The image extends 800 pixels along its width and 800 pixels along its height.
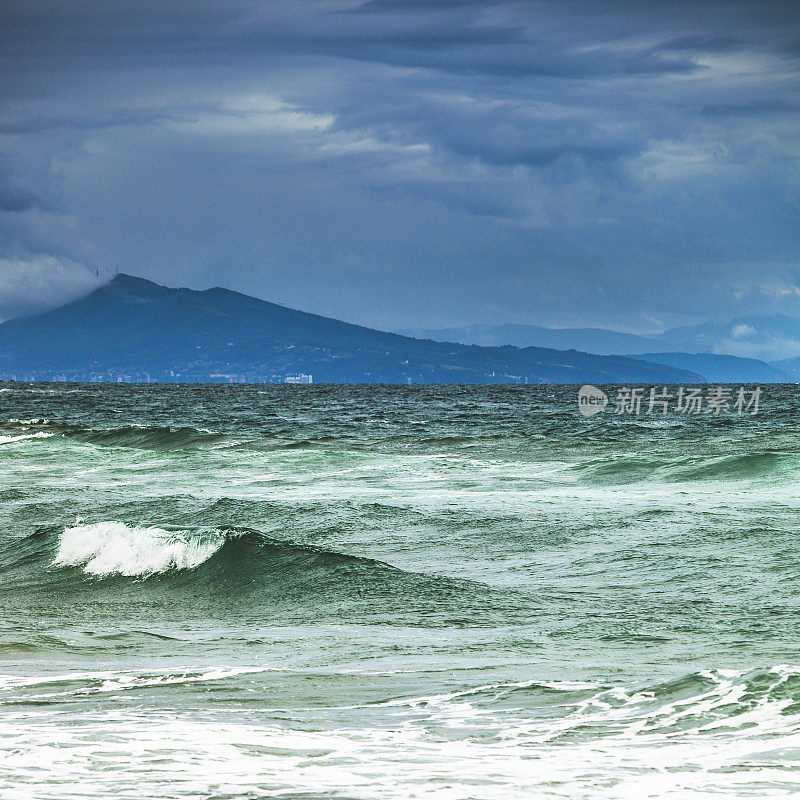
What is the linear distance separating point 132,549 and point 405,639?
22.1 ft

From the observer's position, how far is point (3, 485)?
25.9 m

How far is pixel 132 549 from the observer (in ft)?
50.4

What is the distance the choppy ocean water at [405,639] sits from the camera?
5.98 meters

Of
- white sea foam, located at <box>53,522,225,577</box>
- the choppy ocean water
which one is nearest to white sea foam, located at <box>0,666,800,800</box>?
the choppy ocean water

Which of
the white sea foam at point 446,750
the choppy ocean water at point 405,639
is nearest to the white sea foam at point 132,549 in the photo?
the choppy ocean water at point 405,639

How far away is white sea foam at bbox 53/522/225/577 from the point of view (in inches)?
577

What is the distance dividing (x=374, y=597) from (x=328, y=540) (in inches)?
177

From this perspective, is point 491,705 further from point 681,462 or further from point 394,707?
point 681,462

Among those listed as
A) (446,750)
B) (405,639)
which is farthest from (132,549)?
(446,750)

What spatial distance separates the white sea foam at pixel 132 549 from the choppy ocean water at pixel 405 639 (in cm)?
5

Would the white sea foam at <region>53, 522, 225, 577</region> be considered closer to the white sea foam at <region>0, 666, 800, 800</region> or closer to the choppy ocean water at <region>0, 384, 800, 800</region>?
the choppy ocean water at <region>0, 384, 800, 800</region>

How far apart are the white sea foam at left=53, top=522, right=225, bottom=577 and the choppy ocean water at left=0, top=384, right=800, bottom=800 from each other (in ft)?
0.18

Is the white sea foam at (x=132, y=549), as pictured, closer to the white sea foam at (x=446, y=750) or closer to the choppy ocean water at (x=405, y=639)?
the choppy ocean water at (x=405, y=639)

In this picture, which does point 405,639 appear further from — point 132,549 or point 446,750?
point 132,549
